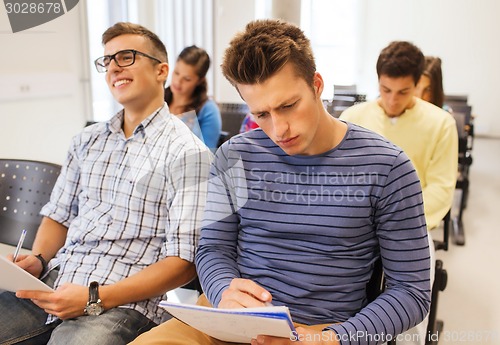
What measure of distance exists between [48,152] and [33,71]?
46 centimetres

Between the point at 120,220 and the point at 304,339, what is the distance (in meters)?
0.65

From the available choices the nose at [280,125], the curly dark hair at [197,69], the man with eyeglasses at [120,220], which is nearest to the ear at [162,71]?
the man with eyeglasses at [120,220]

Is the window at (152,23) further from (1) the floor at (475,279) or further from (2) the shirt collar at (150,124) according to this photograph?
(1) the floor at (475,279)

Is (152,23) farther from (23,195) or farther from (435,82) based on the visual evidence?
(23,195)

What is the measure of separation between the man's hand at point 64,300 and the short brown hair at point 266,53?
0.64m

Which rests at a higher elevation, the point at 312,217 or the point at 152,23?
the point at 152,23

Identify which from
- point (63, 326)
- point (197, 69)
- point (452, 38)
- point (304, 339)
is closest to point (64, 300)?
point (63, 326)

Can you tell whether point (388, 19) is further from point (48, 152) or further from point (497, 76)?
point (48, 152)

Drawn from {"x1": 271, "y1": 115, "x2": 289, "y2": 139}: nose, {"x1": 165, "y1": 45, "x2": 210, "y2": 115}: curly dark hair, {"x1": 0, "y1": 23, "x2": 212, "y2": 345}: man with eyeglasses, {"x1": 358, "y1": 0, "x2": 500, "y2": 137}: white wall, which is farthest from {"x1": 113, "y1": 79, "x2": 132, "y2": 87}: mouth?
{"x1": 358, "y1": 0, "x2": 500, "y2": 137}: white wall

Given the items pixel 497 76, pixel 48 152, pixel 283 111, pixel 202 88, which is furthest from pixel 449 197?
pixel 497 76

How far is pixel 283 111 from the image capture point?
1037 mm

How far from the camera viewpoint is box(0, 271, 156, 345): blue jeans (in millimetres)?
1132

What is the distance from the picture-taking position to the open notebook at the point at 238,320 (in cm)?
79

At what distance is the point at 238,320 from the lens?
85 centimetres
